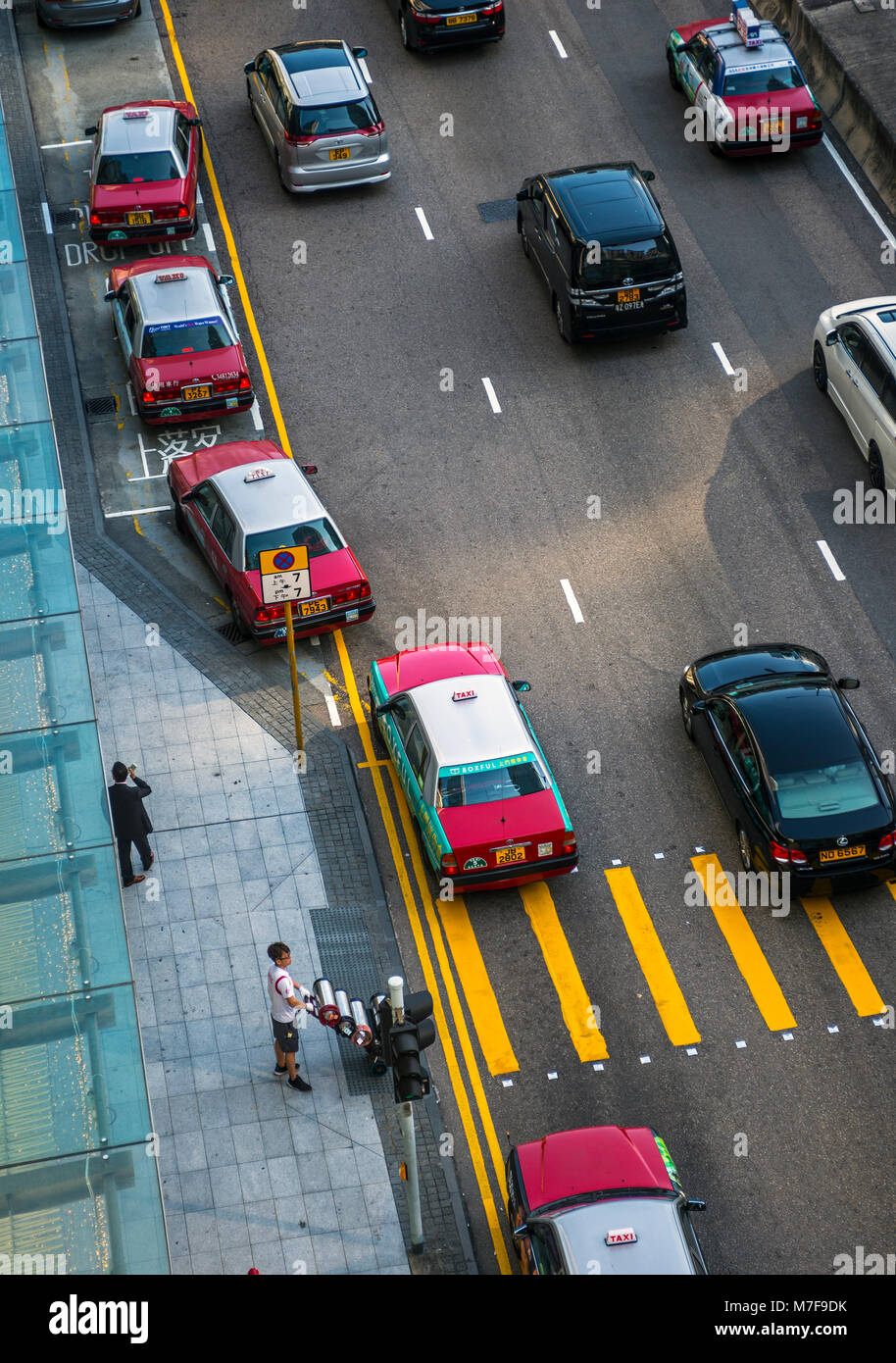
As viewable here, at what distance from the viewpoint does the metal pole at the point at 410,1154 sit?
525 inches

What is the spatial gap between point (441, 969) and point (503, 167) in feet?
54.6

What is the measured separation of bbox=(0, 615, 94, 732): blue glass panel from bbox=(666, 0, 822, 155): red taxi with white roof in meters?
17.6

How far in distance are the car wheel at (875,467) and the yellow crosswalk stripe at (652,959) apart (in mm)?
7583

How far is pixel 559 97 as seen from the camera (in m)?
30.9

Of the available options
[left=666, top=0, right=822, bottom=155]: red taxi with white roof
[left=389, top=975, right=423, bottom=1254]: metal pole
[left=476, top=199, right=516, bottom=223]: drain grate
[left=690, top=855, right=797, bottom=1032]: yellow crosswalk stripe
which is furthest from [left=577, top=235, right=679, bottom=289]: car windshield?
[left=389, top=975, right=423, bottom=1254]: metal pole

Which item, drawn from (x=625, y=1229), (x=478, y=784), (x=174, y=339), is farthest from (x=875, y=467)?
(x=625, y=1229)

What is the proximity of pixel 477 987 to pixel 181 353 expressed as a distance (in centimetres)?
1099

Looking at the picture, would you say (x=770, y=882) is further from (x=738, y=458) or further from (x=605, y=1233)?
(x=738, y=458)

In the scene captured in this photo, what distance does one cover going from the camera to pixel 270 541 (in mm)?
21219

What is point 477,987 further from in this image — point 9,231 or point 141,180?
point 141,180

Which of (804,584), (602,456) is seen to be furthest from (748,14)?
(804,584)

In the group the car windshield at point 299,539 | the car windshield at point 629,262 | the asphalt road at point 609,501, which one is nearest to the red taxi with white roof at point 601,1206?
the asphalt road at point 609,501

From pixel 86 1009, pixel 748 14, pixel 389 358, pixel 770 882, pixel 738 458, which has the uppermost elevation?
pixel 748 14

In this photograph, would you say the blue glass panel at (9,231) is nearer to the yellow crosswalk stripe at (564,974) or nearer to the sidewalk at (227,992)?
the sidewalk at (227,992)
